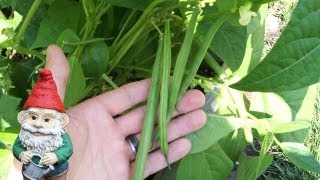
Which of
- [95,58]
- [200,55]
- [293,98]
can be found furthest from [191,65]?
[293,98]

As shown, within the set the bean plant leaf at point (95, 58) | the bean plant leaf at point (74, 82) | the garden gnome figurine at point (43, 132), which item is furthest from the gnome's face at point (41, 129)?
the bean plant leaf at point (95, 58)

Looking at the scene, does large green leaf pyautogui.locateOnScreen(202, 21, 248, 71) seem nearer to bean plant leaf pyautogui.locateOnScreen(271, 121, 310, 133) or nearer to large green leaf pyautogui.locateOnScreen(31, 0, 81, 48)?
bean plant leaf pyautogui.locateOnScreen(271, 121, 310, 133)

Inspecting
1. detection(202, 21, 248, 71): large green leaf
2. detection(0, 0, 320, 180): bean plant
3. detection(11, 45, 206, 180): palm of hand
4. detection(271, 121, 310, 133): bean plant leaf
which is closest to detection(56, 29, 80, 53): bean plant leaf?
detection(0, 0, 320, 180): bean plant

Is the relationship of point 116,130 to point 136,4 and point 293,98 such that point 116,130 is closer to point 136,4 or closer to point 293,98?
point 136,4

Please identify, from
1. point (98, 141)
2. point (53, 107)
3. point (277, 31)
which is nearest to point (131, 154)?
point (98, 141)

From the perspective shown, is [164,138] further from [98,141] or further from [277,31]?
[277,31]

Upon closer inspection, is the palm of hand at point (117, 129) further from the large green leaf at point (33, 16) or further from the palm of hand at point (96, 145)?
the large green leaf at point (33, 16)
